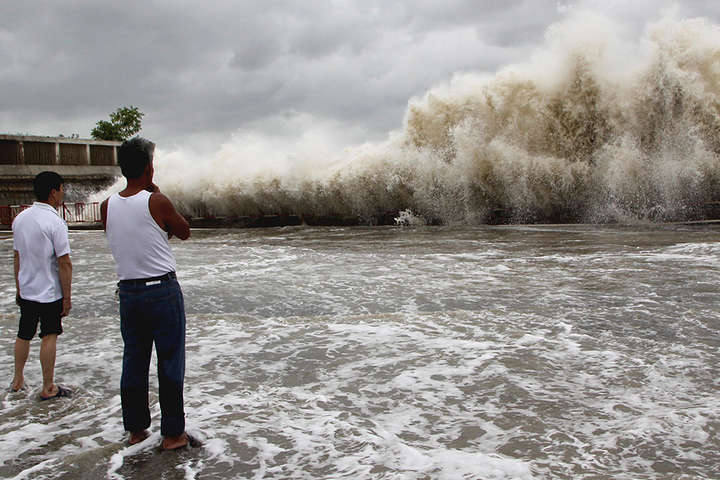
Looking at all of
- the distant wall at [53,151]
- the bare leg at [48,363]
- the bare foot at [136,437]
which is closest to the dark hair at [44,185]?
the bare leg at [48,363]

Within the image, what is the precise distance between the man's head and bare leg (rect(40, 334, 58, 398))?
88 cm

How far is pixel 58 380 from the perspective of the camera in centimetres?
424

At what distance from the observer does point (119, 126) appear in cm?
5528

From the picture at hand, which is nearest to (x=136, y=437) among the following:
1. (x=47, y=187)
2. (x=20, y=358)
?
(x=20, y=358)

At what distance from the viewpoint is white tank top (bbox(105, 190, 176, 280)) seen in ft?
9.61

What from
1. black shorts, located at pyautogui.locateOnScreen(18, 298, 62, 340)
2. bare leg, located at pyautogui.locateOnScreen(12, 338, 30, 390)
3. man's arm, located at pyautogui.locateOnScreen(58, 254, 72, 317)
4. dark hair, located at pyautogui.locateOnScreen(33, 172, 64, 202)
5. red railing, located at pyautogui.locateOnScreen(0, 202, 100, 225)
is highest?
red railing, located at pyautogui.locateOnScreen(0, 202, 100, 225)

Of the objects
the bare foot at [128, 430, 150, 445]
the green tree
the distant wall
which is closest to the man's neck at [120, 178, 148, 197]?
the bare foot at [128, 430, 150, 445]

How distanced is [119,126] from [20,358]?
2216 inches

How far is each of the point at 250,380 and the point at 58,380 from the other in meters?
1.40

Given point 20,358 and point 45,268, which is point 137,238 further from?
point 20,358

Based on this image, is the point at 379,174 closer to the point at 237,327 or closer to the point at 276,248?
the point at 276,248

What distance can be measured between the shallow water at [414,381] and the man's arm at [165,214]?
1.13 m

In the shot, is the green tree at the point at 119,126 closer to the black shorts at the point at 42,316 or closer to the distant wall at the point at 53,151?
the distant wall at the point at 53,151

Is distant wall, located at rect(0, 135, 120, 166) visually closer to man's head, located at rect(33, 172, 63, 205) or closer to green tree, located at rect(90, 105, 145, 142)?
green tree, located at rect(90, 105, 145, 142)
